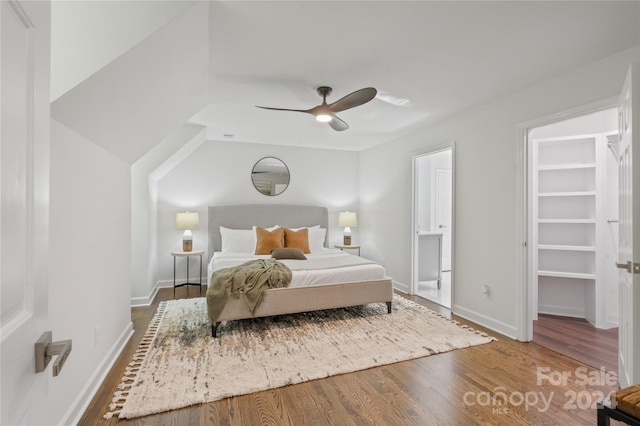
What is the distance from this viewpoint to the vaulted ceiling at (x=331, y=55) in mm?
1812

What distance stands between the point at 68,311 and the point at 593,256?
491 centimetres

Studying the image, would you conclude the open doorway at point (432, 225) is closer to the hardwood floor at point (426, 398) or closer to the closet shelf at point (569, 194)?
the closet shelf at point (569, 194)

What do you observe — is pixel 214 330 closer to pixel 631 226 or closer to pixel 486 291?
pixel 486 291

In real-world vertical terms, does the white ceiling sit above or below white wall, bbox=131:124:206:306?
above

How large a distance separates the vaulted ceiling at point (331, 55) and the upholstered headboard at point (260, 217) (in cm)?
234

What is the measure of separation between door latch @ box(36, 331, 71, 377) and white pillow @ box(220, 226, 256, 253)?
4298 mm

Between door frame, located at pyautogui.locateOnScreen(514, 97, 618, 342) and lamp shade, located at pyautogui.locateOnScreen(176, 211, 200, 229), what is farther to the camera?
lamp shade, located at pyautogui.locateOnScreen(176, 211, 200, 229)

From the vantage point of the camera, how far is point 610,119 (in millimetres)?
3445

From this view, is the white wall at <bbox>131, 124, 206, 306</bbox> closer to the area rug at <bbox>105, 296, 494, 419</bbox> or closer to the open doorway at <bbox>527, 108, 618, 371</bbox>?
the area rug at <bbox>105, 296, 494, 419</bbox>

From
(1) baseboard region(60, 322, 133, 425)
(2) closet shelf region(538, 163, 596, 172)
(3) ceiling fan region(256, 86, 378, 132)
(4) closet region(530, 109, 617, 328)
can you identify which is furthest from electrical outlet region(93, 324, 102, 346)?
(2) closet shelf region(538, 163, 596, 172)

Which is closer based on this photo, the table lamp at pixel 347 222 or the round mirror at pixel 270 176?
the round mirror at pixel 270 176

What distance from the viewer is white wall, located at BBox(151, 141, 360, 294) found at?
514 cm

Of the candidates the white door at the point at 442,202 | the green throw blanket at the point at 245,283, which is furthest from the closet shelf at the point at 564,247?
the green throw blanket at the point at 245,283

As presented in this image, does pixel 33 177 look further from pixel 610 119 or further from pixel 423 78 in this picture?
pixel 610 119
